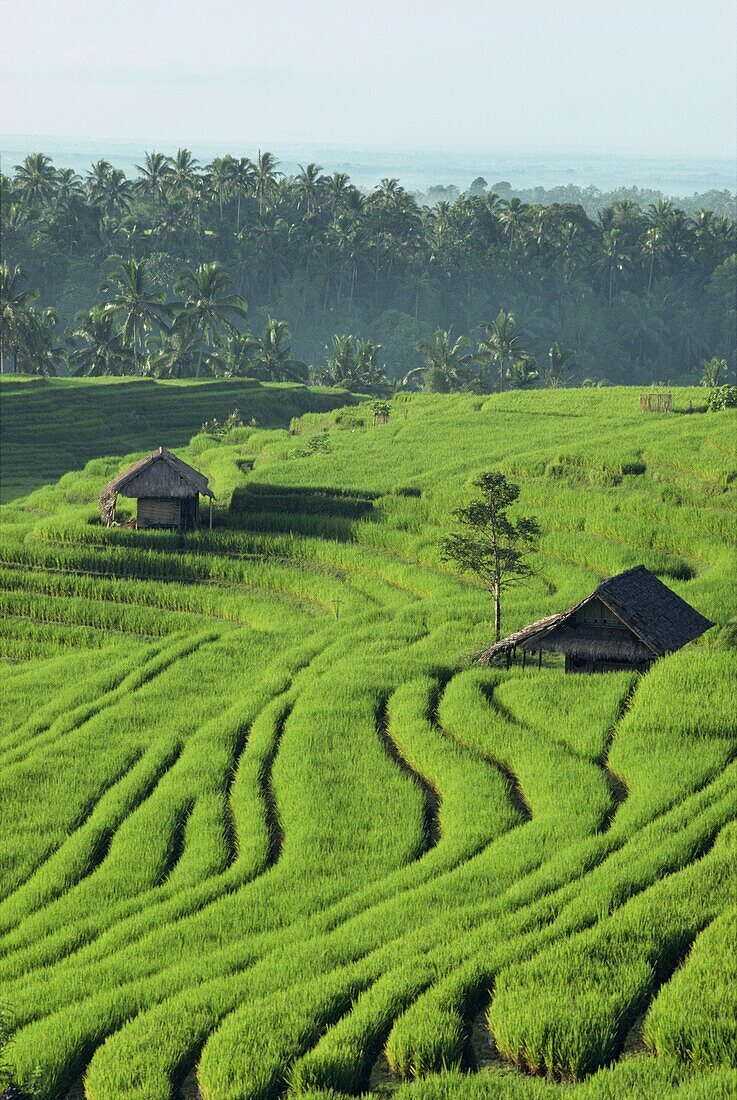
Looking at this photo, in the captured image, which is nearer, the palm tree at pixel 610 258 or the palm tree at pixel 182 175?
the palm tree at pixel 182 175

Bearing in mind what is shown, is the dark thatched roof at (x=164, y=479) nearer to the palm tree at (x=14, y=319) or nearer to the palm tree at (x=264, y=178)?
the palm tree at (x=14, y=319)

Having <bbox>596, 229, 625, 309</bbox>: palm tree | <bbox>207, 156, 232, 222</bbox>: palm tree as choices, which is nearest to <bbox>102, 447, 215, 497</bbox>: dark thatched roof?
<bbox>207, 156, 232, 222</bbox>: palm tree

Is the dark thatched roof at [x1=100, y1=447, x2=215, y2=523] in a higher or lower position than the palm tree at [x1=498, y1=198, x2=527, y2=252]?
lower

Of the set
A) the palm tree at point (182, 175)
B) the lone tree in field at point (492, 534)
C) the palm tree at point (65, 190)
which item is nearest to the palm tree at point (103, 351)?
the palm tree at point (182, 175)

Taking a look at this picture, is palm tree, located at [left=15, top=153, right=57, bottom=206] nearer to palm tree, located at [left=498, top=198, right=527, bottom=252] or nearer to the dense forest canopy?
the dense forest canopy

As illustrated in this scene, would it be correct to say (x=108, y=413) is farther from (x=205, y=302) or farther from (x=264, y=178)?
(x=264, y=178)

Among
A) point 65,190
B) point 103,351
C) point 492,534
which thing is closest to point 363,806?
point 492,534
